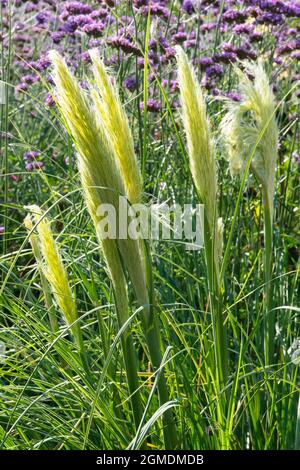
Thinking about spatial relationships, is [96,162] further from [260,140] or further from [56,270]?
[260,140]

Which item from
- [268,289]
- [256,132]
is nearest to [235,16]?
[256,132]

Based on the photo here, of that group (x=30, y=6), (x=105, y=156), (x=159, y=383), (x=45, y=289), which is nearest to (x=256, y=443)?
(x=159, y=383)

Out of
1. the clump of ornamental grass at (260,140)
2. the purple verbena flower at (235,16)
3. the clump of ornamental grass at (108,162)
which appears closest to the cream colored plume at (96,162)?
the clump of ornamental grass at (108,162)

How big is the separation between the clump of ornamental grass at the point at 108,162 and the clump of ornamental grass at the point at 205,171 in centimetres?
21

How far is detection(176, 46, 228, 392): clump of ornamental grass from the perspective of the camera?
213 centimetres

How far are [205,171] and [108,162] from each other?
1.21 feet

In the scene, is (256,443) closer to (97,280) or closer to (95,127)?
(97,280)

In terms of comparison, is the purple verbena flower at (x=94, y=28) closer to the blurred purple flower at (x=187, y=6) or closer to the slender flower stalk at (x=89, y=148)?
the blurred purple flower at (x=187, y=6)

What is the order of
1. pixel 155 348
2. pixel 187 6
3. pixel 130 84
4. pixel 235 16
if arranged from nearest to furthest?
pixel 155 348
pixel 130 84
pixel 235 16
pixel 187 6

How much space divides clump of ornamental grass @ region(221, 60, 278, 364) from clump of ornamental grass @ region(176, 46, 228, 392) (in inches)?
8.3

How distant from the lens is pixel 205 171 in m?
2.21

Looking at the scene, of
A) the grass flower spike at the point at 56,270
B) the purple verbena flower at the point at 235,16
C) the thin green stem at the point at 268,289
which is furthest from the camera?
the purple verbena flower at the point at 235,16

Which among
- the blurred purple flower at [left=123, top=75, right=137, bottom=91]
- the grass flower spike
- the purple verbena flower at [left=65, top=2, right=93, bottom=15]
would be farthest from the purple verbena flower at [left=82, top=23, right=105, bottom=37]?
the grass flower spike

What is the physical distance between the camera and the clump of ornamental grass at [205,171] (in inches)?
83.9
